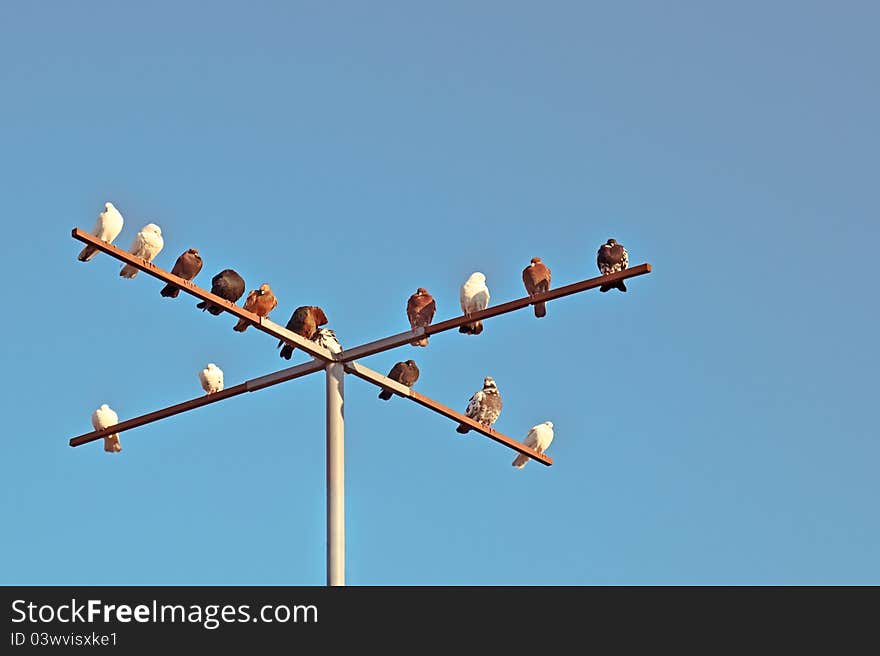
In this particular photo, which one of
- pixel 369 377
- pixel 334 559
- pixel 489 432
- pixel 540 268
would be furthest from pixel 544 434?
pixel 334 559

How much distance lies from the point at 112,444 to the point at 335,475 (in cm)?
464

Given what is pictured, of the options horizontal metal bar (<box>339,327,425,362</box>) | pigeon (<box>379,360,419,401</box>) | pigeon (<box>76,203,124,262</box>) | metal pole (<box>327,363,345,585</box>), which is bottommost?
metal pole (<box>327,363,345,585</box>)

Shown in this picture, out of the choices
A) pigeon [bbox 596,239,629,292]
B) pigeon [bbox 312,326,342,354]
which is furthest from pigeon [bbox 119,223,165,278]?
pigeon [bbox 596,239,629,292]

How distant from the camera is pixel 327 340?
18016 mm

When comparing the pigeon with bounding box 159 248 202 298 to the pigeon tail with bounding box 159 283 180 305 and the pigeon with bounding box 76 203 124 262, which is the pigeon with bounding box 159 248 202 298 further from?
the pigeon tail with bounding box 159 283 180 305

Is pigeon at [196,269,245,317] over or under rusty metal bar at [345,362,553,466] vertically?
over

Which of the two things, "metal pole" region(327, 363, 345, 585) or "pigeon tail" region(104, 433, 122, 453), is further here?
"pigeon tail" region(104, 433, 122, 453)

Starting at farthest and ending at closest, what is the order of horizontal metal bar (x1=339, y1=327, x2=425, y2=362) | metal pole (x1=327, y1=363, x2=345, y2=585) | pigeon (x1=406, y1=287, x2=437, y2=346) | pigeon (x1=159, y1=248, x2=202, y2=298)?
pigeon (x1=159, y1=248, x2=202, y2=298)
pigeon (x1=406, y1=287, x2=437, y2=346)
horizontal metal bar (x1=339, y1=327, x2=425, y2=362)
metal pole (x1=327, y1=363, x2=345, y2=585)

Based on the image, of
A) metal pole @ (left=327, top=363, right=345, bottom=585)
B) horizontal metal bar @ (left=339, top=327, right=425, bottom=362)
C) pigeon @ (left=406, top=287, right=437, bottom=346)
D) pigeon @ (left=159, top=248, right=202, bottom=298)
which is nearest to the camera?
metal pole @ (left=327, top=363, right=345, bottom=585)

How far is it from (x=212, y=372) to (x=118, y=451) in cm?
290

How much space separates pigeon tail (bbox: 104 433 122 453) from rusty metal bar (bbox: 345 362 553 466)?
150 inches

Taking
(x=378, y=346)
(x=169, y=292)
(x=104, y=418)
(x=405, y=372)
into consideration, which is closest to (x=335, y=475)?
(x=378, y=346)

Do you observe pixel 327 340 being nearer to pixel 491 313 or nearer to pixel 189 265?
pixel 491 313

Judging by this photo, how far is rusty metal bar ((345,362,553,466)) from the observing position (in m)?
17.1
